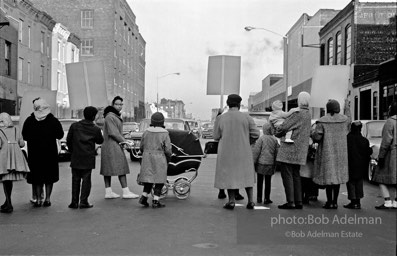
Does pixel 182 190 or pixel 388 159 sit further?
pixel 182 190

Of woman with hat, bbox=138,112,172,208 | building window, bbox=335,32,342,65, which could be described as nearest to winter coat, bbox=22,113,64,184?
woman with hat, bbox=138,112,172,208

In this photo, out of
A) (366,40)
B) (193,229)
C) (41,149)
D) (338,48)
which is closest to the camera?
(193,229)

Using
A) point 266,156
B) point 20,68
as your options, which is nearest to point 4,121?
point 266,156

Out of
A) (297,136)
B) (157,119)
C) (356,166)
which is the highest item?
(157,119)

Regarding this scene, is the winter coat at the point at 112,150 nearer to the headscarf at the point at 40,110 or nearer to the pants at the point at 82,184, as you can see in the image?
the pants at the point at 82,184

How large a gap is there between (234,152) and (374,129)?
241 inches

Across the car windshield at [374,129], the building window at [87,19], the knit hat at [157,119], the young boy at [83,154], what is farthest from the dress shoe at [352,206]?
the building window at [87,19]

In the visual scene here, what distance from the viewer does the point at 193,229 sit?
22.8 ft

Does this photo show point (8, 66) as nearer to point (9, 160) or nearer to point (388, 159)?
point (9, 160)

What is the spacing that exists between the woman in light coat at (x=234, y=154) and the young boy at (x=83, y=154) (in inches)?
84.1

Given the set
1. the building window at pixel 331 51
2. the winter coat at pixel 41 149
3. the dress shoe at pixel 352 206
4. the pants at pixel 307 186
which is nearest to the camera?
the dress shoe at pixel 352 206

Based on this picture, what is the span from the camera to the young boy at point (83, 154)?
879cm

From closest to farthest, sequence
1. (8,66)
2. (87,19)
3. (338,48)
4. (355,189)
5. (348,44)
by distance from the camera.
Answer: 1. (355,189)
2. (8,66)
3. (348,44)
4. (338,48)
5. (87,19)

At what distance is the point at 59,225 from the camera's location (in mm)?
7238
